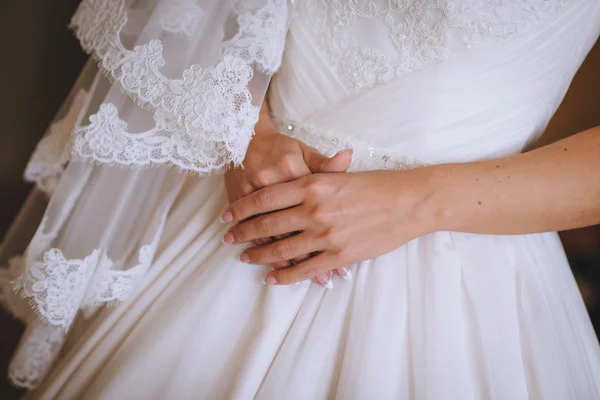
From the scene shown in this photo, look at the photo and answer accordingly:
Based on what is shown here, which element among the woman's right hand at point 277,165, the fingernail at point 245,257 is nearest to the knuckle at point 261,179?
the woman's right hand at point 277,165

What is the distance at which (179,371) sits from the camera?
1.84ft

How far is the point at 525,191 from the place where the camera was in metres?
0.56

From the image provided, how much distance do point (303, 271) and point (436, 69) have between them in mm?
371

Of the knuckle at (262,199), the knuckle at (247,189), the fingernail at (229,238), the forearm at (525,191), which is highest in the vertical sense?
the forearm at (525,191)

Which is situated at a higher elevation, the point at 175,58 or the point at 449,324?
the point at 175,58

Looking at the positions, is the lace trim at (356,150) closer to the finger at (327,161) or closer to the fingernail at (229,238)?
the finger at (327,161)

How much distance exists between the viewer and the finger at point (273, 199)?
572 millimetres

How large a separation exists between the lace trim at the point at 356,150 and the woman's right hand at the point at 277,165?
4 centimetres

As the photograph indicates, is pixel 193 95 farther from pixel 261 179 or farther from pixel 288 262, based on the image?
pixel 288 262

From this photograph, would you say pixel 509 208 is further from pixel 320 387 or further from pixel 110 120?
pixel 110 120

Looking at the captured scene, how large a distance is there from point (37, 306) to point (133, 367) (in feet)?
0.55

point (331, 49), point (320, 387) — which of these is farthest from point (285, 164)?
point (320, 387)

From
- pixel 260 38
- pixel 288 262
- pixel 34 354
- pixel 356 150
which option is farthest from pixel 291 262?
pixel 34 354

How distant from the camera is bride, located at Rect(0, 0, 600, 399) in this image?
542 mm
